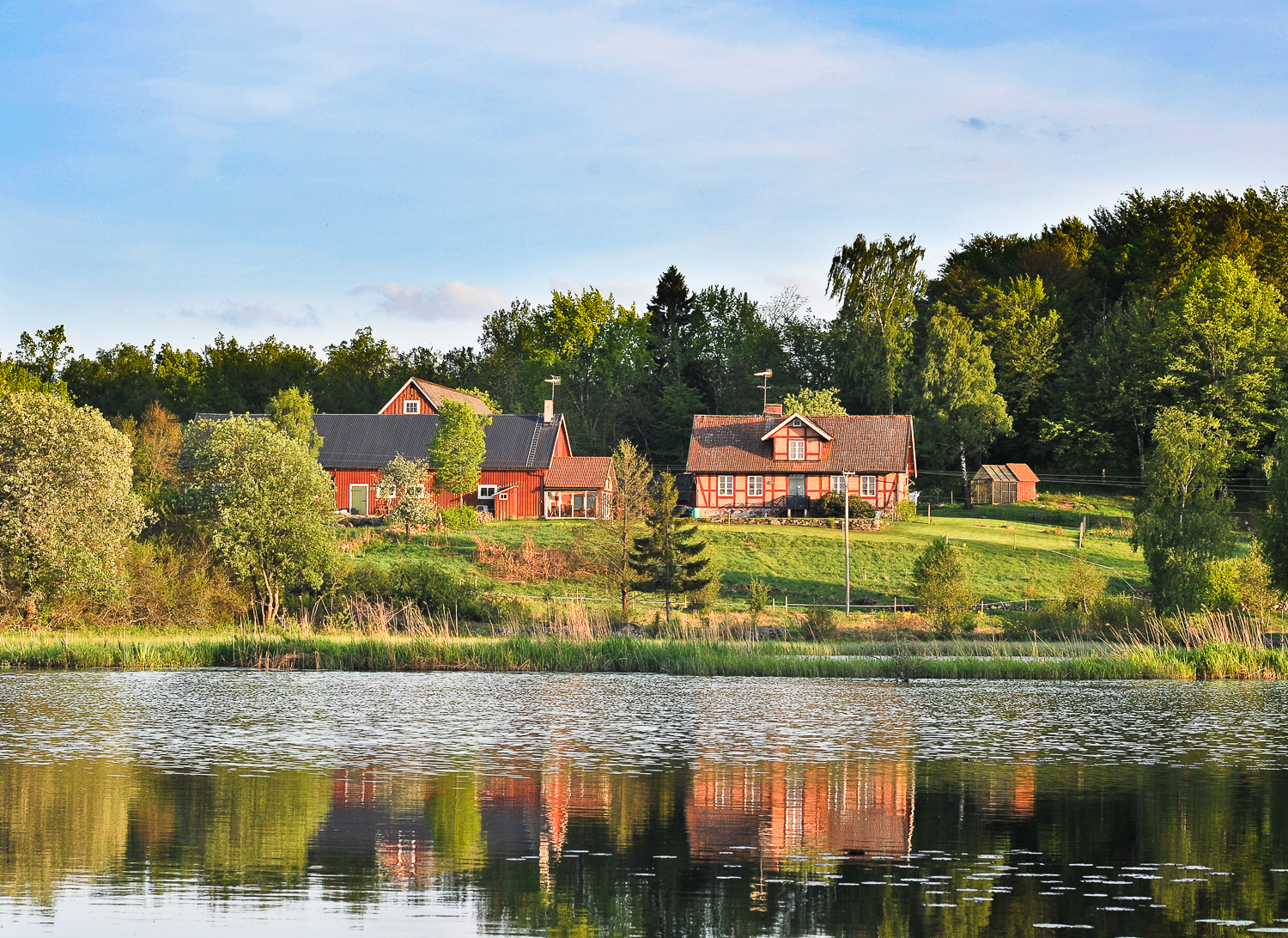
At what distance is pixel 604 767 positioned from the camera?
1752 cm

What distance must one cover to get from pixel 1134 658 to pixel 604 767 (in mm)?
18962

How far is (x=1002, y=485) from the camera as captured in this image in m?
77.6

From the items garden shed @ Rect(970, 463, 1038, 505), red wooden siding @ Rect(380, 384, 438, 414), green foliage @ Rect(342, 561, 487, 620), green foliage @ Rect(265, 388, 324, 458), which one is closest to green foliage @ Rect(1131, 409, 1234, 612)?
green foliage @ Rect(342, 561, 487, 620)

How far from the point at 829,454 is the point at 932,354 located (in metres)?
13.3

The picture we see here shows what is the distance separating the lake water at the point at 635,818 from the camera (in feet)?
32.9

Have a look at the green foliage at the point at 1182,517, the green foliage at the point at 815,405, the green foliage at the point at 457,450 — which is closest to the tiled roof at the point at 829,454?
the green foliage at the point at 815,405

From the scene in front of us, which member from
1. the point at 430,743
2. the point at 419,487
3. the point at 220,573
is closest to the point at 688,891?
the point at 430,743

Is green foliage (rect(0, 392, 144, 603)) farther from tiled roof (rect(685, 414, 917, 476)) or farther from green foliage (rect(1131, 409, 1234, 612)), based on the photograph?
tiled roof (rect(685, 414, 917, 476))

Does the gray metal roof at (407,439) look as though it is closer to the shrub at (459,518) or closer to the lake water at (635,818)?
the shrub at (459,518)

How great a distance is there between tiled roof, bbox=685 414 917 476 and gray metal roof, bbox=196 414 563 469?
919 cm

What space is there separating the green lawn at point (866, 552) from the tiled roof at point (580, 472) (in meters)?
5.57

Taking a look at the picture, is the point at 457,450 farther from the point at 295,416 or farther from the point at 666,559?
the point at 666,559

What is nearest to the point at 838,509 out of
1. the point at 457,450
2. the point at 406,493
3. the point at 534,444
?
the point at 534,444

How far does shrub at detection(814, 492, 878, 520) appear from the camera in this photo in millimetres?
68812
